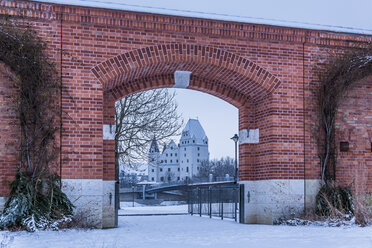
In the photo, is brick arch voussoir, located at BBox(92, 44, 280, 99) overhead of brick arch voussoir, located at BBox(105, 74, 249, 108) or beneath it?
overhead

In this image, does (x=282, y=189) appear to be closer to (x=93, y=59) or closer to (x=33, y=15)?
(x=93, y=59)

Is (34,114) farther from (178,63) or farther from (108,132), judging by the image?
(178,63)

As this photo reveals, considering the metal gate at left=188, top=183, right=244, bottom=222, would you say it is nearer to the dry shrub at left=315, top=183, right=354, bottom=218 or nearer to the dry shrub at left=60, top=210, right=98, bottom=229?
the dry shrub at left=315, top=183, right=354, bottom=218

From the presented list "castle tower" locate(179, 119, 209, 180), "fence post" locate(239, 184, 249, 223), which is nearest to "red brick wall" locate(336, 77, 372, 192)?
"fence post" locate(239, 184, 249, 223)

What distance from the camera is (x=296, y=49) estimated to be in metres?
12.3

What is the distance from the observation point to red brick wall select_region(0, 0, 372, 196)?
35.6 feet

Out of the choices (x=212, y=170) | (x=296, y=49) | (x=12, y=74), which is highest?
(x=296, y=49)

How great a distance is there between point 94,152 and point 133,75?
84.1 inches

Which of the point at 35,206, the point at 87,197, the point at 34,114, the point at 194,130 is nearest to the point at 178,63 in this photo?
the point at 34,114

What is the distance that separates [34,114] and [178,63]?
3339 mm

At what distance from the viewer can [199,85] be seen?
1304 cm

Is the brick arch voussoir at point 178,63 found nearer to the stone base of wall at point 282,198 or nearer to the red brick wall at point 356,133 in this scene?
the red brick wall at point 356,133

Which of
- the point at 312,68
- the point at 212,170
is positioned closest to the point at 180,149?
the point at 212,170

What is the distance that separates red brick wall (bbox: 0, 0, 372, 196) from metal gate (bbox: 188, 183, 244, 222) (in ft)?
9.75
